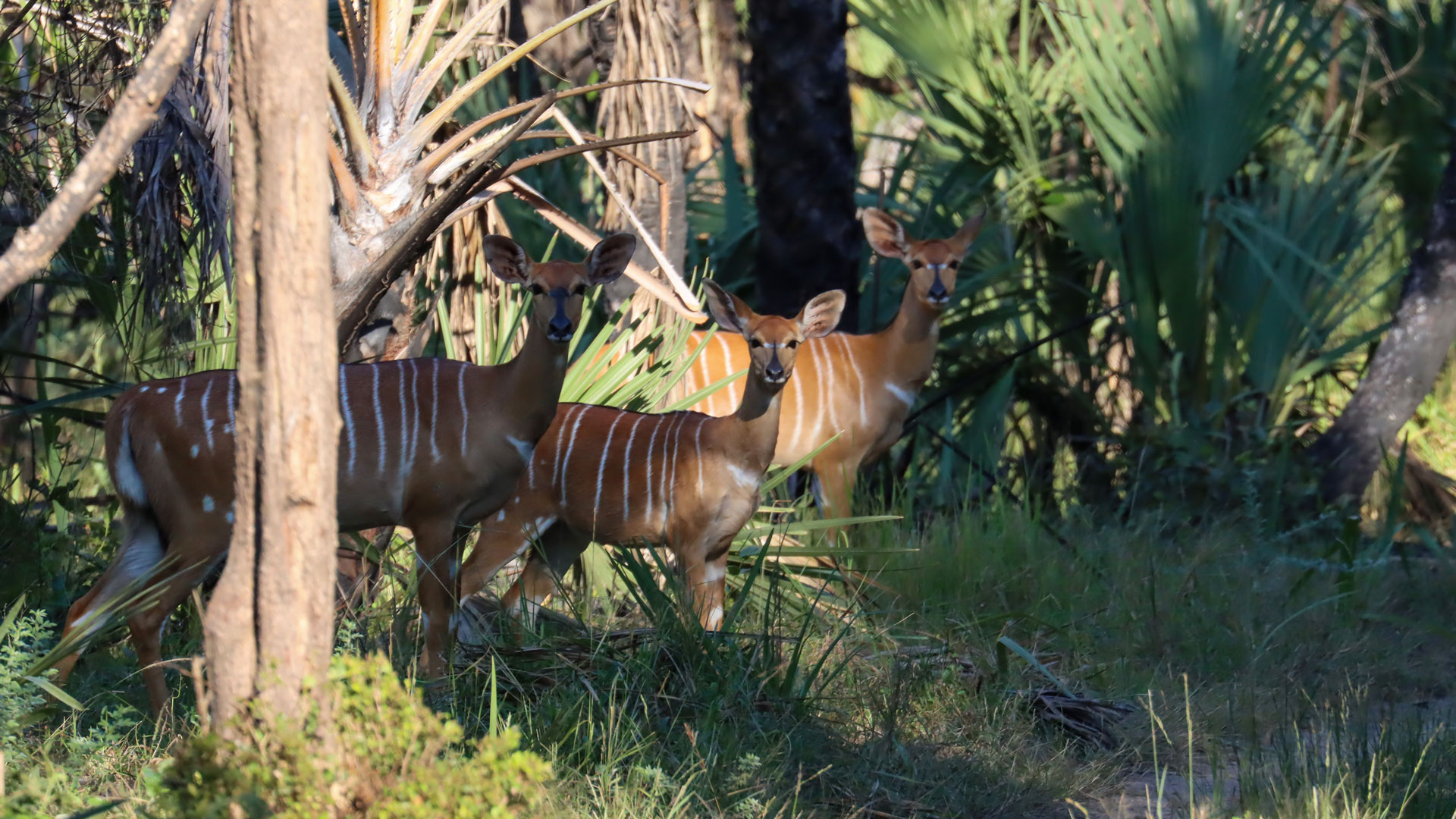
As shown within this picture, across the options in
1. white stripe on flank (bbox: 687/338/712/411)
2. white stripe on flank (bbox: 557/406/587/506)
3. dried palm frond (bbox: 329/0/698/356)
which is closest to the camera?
dried palm frond (bbox: 329/0/698/356)

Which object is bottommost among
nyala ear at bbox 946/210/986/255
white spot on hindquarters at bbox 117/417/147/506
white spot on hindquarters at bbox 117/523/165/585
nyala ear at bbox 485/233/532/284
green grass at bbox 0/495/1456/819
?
green grass at bbox 0/495/1456/819

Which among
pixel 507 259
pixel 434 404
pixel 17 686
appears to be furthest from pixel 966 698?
pixel 17 686

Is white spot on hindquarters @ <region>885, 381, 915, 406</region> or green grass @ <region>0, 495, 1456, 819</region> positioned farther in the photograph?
white spot on hindquarters @ <region>885, 381, 915, 406</region>

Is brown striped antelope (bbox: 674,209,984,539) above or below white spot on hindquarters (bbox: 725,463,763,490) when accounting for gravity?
above

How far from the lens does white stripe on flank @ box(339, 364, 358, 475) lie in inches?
159

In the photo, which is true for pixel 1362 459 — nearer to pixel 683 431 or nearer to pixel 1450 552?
pixel 1450 552

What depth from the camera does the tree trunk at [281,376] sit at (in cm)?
243

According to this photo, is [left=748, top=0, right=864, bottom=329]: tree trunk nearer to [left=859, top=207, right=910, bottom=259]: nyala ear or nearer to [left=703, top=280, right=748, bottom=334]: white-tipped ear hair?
[left=859, top=207, right=910, bottom=259]: nyala ear

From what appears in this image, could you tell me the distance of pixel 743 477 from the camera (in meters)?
4.51

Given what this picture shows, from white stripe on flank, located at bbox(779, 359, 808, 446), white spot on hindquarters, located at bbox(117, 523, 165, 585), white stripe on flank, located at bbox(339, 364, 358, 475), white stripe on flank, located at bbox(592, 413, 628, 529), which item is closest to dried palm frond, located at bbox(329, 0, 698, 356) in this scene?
white stripe on flank, located at bbox(339, 364, 358, 475)

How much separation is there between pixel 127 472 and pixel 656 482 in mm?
1552

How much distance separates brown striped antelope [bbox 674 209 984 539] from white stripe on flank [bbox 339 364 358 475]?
1940mm

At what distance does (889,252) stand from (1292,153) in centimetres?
324

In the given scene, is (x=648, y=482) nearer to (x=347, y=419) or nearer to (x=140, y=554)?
(x=347, y=419)
